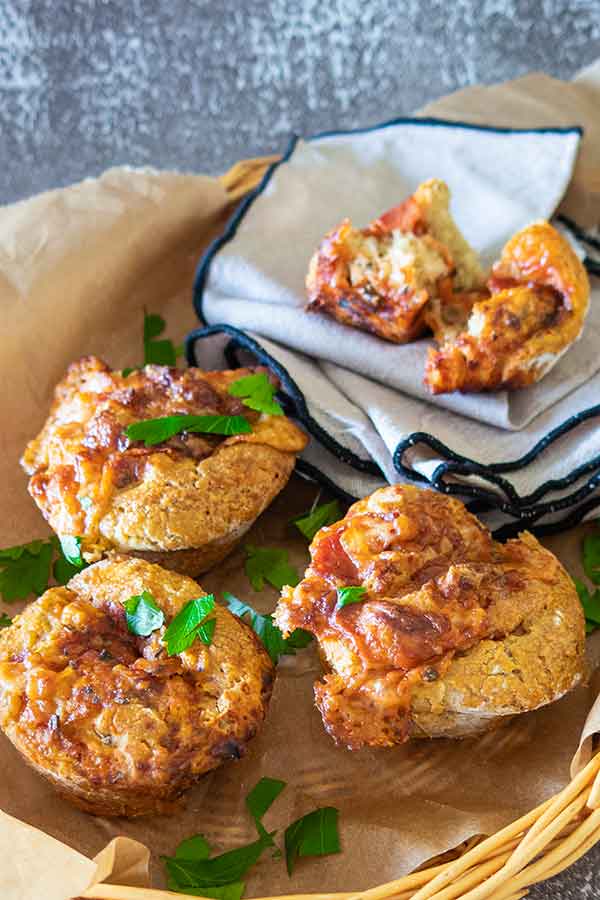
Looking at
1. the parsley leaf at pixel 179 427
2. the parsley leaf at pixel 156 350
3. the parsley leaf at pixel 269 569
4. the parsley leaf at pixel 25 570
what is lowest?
the parsley leaf at pixel 25 570

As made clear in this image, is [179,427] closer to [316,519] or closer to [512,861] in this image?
[316,519]

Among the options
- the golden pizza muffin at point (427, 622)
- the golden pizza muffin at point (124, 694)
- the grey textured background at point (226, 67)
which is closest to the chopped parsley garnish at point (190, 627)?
the golden pizza muffin at point (124, 694)

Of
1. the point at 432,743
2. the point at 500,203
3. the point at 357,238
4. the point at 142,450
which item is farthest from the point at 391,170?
the point at 432,743

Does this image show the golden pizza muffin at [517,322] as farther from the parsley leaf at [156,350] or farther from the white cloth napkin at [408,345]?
the parsley leaf at [156,350]

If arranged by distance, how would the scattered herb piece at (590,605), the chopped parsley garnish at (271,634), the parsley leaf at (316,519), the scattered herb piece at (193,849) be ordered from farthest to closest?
the parsley leaf at (316,519) < the scattered herb piece at (590,605) < the chopped parsley garnish at (271,634) < the scattered herb piece at (193,849)

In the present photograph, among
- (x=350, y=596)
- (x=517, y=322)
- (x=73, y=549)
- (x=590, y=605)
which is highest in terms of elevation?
(x=517, y=322)

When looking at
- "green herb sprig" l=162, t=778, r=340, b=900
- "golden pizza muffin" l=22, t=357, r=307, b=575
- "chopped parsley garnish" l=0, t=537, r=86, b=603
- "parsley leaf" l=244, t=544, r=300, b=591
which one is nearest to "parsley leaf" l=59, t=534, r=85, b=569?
"golden pizza muffin" l=22, t=357, r=307, b=575

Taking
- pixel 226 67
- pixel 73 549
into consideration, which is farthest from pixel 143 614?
pixel 226 67
